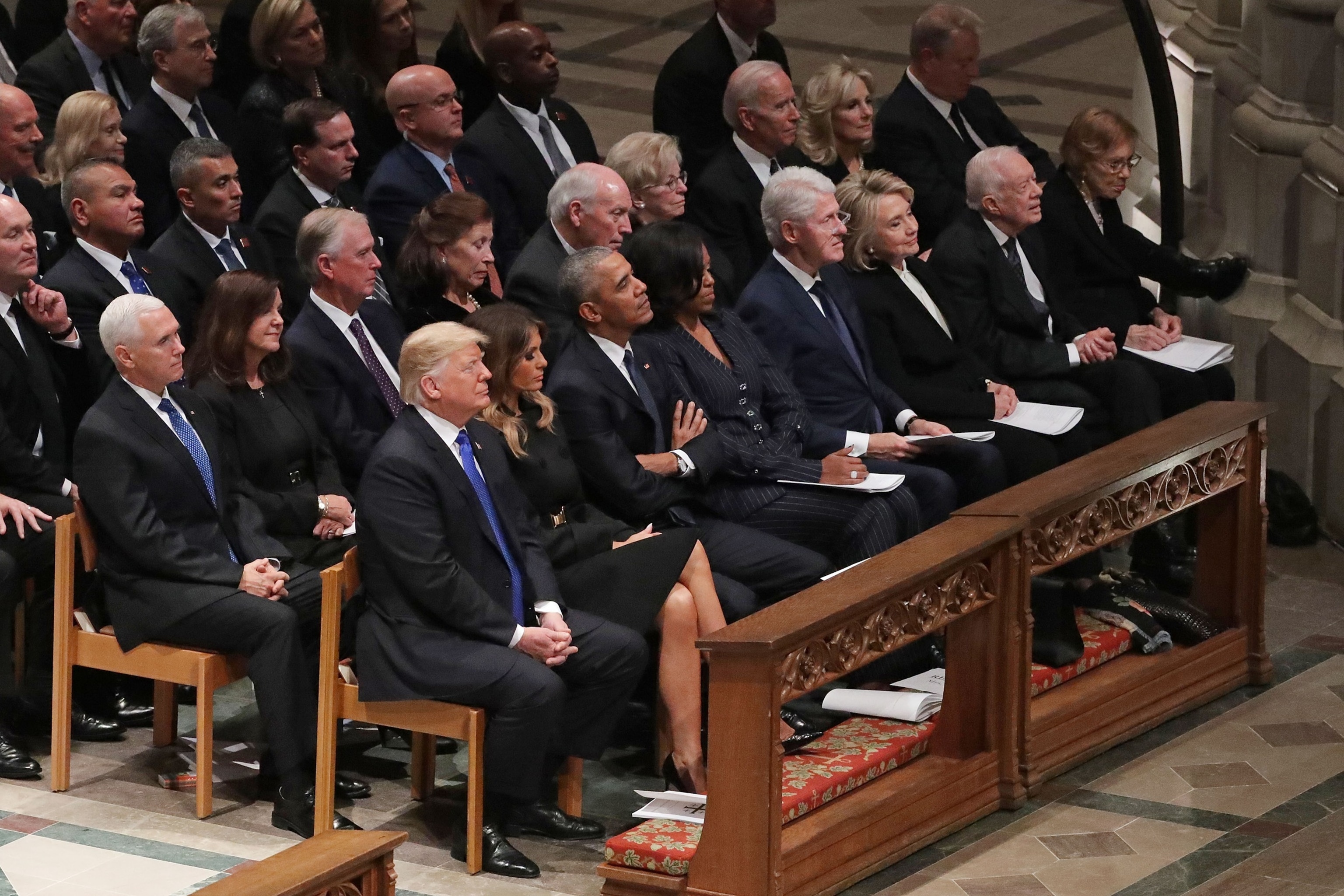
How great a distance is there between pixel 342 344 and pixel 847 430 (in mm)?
1598

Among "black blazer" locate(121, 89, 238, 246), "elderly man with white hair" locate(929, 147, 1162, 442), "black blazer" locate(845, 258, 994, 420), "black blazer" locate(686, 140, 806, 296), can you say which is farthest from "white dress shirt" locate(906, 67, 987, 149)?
"black blazer" locate(121, 89, 238, 246)

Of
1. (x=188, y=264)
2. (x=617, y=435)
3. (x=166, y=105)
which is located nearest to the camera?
(x=617, y=435)

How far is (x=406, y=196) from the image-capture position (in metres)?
7.49

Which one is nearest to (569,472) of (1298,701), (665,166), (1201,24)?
(665,166)

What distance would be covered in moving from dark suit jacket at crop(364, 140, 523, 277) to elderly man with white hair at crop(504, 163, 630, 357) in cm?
60

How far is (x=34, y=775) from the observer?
244 inches

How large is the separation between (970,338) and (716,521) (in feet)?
4.74

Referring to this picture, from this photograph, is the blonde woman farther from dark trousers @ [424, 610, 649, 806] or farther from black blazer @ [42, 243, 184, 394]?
dark trousers @ [424, 610, 649, 806]

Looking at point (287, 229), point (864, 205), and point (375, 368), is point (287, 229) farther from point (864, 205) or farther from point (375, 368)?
point (864, 205)

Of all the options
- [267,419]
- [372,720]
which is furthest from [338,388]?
[372,720]

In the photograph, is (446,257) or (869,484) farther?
(869,484)

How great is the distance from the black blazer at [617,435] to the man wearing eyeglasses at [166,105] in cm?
177

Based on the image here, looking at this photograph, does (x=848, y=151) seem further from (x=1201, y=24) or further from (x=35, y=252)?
(x=35, y=252)

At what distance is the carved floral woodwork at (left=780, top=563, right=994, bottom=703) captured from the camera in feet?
17.6
